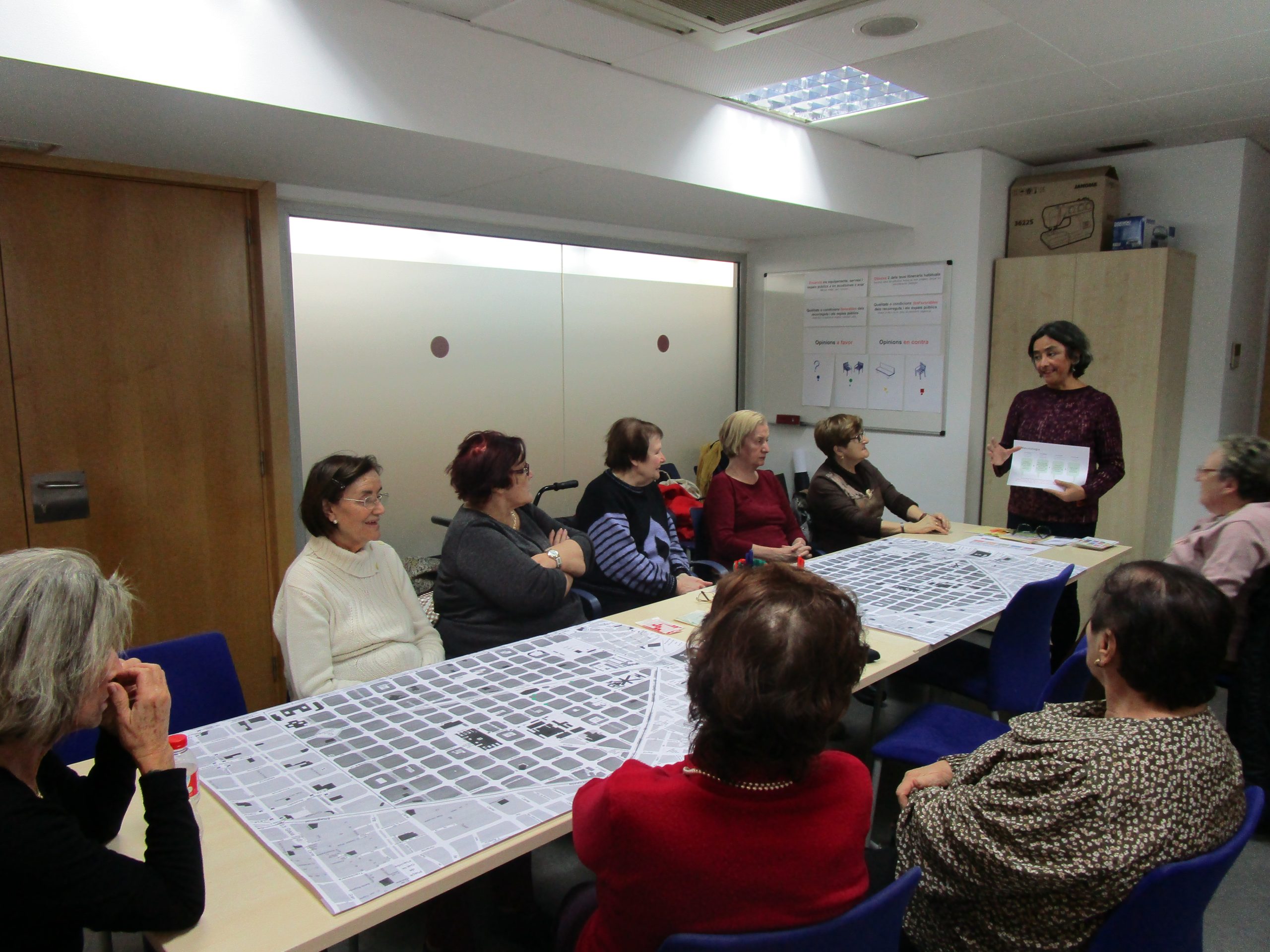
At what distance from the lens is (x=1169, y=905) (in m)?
1.27

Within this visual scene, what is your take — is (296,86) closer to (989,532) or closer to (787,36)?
(787,36)

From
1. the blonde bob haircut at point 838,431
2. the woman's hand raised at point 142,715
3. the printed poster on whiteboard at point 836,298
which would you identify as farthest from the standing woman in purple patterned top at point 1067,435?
the woman's hand raised at point 142,715

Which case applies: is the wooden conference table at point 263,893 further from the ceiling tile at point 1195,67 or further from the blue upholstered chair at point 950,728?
the ceiling tile at point 1195,67

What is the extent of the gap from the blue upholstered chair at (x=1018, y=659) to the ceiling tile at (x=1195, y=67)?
2018 millimetres

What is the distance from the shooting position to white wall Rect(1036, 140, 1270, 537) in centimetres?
452

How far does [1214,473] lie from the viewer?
274 cm

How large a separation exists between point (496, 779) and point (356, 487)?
1.14m

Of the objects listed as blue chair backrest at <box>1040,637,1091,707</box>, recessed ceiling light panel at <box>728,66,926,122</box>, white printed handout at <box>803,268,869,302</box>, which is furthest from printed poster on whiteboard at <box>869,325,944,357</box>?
blue chair backrest at <box>1040,637,1091,707</box>

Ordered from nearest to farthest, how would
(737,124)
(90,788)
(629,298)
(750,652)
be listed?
(750,652) < (90,788) < (737,124) < (629,298)

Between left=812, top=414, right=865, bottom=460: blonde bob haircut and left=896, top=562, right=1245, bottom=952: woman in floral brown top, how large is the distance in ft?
7.93

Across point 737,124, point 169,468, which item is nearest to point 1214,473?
point 737,124

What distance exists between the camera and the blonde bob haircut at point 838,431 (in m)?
3.91

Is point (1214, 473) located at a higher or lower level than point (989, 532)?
higher

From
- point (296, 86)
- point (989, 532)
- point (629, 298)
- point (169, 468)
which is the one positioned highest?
point (296, 86)
